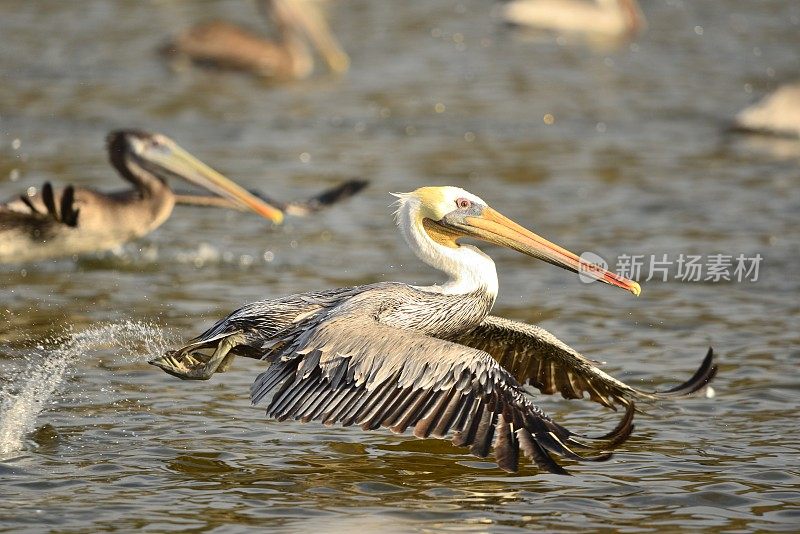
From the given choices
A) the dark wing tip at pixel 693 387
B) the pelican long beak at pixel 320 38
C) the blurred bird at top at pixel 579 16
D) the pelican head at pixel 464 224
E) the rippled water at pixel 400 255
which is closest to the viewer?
the rippled water at pixel 400 255

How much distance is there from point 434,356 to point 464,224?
87cm

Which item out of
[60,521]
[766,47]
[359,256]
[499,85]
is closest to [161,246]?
[359,256]

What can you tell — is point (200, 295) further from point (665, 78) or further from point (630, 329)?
point (665, 78)

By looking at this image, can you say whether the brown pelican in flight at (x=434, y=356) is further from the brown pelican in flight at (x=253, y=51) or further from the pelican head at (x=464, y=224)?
the brown pelican in flight at (x=253, y=51)

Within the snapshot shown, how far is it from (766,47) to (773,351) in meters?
9.97

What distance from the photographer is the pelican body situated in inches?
323

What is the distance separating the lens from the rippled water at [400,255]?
535 centimetres

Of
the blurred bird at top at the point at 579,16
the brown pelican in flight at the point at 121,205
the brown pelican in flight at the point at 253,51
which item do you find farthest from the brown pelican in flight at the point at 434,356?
the blurred bird at top at the point at 579,16

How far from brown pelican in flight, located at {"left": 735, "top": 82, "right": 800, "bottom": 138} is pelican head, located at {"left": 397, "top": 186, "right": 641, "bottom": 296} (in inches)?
282

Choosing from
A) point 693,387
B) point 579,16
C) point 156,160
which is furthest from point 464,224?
point 579,16

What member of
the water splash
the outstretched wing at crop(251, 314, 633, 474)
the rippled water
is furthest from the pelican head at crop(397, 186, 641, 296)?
the water splash

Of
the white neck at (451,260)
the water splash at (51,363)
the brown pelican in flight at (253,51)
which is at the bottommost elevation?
the water splash at (51,363)

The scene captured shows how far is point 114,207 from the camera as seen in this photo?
8773 mm

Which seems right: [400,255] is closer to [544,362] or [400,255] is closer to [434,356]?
[544,362]
